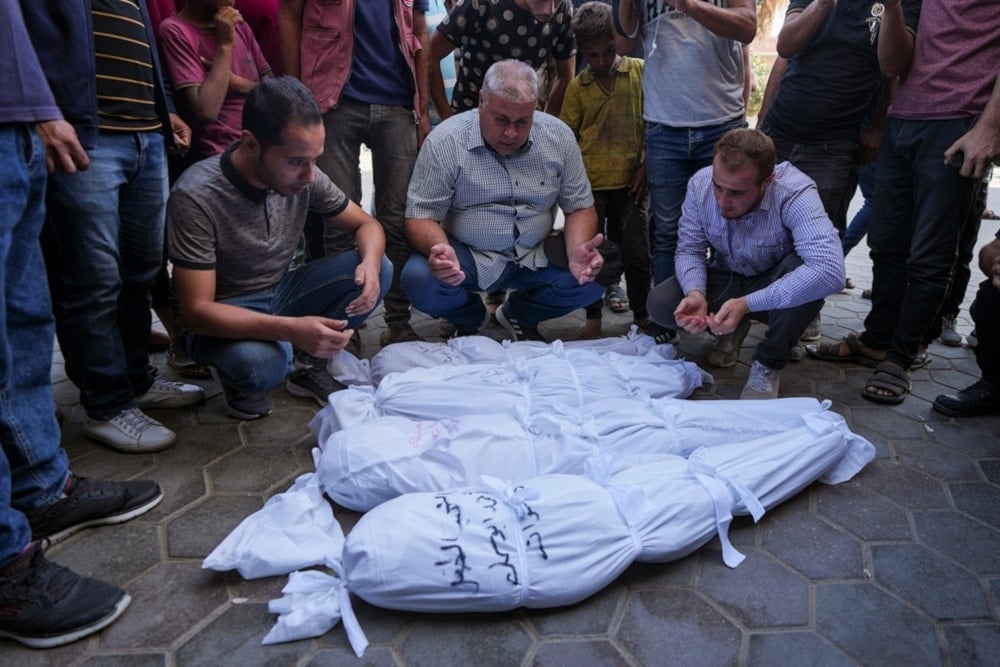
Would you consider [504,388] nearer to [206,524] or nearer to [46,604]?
[206,524]

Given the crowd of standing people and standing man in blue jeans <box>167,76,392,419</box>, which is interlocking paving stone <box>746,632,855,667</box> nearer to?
the crowd of standing people

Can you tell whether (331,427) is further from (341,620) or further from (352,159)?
(352,159)

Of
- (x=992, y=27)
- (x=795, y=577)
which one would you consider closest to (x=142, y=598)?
(x=795, y=577)

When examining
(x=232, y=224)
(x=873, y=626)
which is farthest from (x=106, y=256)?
(x=873, y=626)

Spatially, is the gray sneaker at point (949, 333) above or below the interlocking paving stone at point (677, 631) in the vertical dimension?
below

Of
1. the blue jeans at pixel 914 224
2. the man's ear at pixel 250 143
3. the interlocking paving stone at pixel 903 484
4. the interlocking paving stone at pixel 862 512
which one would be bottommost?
the interlocking paving stone at pixel 903 484

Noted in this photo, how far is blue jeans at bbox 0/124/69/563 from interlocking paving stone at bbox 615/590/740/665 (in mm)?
1601

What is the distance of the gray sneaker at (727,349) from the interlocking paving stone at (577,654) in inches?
78.8

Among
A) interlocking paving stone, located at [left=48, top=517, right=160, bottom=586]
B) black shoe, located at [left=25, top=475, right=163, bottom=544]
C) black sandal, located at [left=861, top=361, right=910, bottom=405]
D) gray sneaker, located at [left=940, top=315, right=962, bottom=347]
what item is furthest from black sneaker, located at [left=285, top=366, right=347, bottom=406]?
gray sneaker, located at [left=940, top=315, right=962, bottom=347]

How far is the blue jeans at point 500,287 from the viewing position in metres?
3.24

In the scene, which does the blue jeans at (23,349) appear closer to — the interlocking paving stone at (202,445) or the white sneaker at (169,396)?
the interlocking paving stone at (202,445)

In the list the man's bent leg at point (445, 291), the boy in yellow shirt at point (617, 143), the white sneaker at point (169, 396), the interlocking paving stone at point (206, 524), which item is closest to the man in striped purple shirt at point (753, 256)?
the boy in yellow shirt at point (617, 143)

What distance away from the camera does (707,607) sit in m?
1.80

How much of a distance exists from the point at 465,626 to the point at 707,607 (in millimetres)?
666
